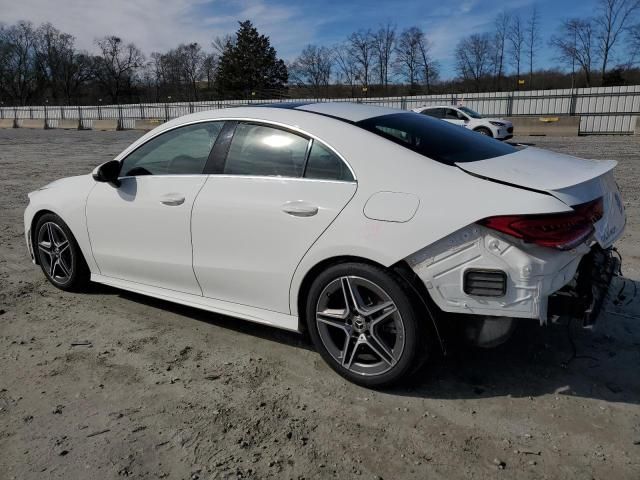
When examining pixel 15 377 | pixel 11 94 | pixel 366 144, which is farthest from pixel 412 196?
pixel 11 94

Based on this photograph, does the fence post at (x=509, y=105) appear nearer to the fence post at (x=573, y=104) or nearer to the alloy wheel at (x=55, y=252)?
the fence post at (x=573, y=104)

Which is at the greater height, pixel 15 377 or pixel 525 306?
pixel 525 306

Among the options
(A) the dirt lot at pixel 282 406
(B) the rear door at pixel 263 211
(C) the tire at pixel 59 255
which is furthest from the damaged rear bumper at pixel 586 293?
(C) the tire at pixel 59 255

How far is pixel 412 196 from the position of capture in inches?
107

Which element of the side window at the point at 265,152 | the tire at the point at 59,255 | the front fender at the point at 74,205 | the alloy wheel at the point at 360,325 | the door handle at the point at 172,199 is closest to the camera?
the alloy wheel at the point at 360,325

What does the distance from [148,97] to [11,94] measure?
86.2 feet

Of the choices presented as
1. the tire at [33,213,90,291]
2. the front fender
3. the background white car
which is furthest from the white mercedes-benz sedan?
the background white car

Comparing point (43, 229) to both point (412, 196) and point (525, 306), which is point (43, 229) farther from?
point (525, 306)

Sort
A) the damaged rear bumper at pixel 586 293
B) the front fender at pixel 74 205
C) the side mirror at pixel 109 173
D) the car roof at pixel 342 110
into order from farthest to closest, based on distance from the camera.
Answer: the front fender at pixel 74 205 → the side mirror at pixel 109 173 → the car roof at pixel 342 110 → the damaged rear bumper at pixel 586 293

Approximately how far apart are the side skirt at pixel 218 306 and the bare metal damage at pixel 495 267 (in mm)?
964

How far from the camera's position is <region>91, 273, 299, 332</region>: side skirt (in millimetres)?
3254

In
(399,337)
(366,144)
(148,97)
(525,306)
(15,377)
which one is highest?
(148,97)

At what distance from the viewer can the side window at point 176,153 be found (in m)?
3.64

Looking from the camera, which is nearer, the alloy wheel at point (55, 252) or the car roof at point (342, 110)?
the car roof at point (342, 110)
